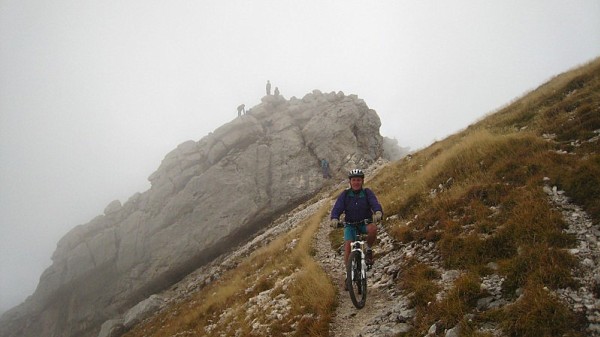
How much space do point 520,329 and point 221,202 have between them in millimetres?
45962

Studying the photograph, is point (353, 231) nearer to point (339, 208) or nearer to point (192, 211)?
point (339, 208)

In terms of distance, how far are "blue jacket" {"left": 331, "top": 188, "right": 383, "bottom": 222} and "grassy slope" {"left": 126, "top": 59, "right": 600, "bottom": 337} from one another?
2.27m

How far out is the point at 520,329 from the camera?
20.2 feet

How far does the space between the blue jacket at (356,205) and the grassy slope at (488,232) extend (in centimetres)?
227

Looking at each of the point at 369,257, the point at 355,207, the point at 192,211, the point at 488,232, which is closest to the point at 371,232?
the point at 369,257

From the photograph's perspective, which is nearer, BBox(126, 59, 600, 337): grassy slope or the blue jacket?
BBox(126, 59, 600, 337): grassy slope

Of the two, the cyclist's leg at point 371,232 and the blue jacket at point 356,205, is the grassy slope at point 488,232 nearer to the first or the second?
the cyclist's leg at point 371,232

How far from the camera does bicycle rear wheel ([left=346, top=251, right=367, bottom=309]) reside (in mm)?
9882

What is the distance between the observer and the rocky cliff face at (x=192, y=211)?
47.1m

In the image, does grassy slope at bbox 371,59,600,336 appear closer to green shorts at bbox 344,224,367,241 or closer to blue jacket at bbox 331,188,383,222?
green shorts at bbox 344,224,367,241

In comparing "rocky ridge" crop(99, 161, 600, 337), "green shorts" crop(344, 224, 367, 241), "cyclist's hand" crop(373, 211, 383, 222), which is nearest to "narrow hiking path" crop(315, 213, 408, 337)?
"rocky ridge" crop(99, 161, 600, 337)

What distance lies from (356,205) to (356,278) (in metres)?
2.34

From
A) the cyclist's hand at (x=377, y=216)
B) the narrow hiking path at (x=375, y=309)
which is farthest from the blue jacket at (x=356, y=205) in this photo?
the narrow hiking path at (x=375, y=309)

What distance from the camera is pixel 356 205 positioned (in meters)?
10.9
